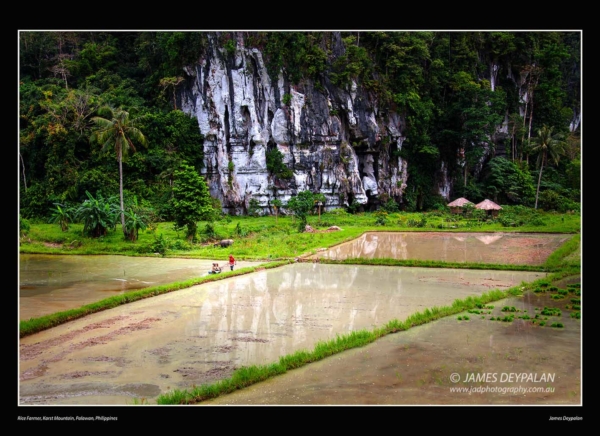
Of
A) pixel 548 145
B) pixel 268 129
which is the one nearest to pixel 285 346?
pixel 268 129

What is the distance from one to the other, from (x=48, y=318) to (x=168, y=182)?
84.9 feet

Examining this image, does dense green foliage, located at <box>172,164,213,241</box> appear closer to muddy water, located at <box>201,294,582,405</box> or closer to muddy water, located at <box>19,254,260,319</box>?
muddy water, located at <box>19,254,260,319</box>

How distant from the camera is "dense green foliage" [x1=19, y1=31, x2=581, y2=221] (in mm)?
34531

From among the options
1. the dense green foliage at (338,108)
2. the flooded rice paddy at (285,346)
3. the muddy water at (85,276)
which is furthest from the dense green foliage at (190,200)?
the flooded rice paddy at (285,346)

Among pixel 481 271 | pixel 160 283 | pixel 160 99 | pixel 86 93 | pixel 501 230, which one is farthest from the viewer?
pixel 160 99

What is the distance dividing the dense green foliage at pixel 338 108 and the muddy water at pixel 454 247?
13901mm

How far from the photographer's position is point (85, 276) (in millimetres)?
16938

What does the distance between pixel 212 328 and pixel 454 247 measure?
15.7 metres

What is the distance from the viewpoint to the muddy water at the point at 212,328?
8039mm

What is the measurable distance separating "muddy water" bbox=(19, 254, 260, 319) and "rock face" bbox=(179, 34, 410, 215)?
18497 mm

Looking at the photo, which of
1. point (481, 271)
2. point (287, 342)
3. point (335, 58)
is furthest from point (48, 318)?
point (335, 58)

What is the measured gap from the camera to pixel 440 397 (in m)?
7.25

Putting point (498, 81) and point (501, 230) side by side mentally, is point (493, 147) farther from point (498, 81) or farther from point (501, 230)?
point (501, 230)

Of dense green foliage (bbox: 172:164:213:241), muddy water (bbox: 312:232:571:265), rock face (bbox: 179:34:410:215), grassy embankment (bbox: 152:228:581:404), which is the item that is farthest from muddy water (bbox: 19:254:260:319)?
rock face (bbox: 179:34:410:215)
